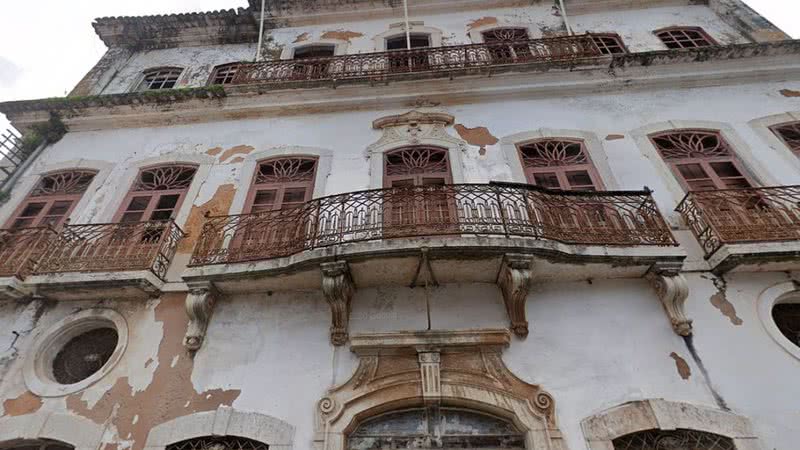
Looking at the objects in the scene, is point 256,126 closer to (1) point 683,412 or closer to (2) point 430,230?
(2) point 430,230

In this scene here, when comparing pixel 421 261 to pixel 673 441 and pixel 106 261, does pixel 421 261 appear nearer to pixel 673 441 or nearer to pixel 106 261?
pixel 673 441

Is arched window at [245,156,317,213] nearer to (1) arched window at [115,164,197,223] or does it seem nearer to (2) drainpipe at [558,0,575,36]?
(1) arched window at [115,164,197,223]

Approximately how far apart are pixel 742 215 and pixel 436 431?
5133 mm

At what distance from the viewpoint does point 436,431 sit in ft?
15.8

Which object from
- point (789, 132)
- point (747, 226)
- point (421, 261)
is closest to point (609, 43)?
point (789, 132)

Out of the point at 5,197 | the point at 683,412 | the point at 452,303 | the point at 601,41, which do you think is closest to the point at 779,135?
the point at 601,41

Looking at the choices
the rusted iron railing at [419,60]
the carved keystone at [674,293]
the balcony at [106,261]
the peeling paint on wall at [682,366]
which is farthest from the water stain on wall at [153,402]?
the rusted iron railing at [419,60]

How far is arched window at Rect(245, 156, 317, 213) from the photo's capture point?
23.1 feet

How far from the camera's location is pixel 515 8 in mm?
11000

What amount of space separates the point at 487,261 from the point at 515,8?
8805 millimetres

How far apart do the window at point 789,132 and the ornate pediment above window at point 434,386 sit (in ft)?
21.5

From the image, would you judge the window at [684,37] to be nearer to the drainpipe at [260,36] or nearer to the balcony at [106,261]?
the drainpipe at [260,36]

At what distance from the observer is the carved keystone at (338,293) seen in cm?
522

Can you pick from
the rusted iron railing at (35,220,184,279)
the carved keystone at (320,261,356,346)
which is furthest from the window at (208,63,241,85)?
the carved keystone at (320,261,356,346)
